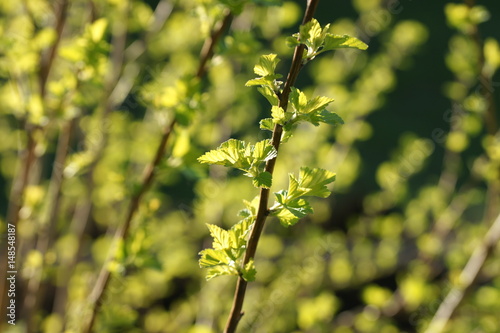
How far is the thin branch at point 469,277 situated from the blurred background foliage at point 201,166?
1.6 inches

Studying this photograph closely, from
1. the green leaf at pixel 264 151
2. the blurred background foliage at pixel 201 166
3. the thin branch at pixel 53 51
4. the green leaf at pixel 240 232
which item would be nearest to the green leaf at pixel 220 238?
the green leaf at pixel 240 232

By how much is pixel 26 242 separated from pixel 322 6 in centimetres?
245

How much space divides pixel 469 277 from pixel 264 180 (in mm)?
1167

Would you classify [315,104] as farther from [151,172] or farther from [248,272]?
[151,172]

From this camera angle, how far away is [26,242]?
220 cm

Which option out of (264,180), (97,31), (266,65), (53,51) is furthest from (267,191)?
(53,51)

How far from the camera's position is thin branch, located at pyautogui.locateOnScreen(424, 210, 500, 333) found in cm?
Result: 152

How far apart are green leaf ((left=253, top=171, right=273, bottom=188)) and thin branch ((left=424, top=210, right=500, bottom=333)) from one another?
1083 mm

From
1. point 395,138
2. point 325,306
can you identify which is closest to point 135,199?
point 325,306

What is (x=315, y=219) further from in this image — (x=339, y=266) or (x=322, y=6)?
(x=322, y=6)

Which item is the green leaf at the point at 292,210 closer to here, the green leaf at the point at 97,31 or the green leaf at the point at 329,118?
the green leaf at the point at 329,118

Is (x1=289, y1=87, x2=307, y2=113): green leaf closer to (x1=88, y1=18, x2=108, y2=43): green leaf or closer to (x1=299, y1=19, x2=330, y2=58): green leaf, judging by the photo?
(x1=299, y1=19, x2=330, y2=58): green leaf

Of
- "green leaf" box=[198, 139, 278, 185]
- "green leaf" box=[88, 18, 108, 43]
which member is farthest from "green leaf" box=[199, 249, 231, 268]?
"green leaf" box=[88, 18, 108, 43]

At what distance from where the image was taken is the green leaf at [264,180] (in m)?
0.65
